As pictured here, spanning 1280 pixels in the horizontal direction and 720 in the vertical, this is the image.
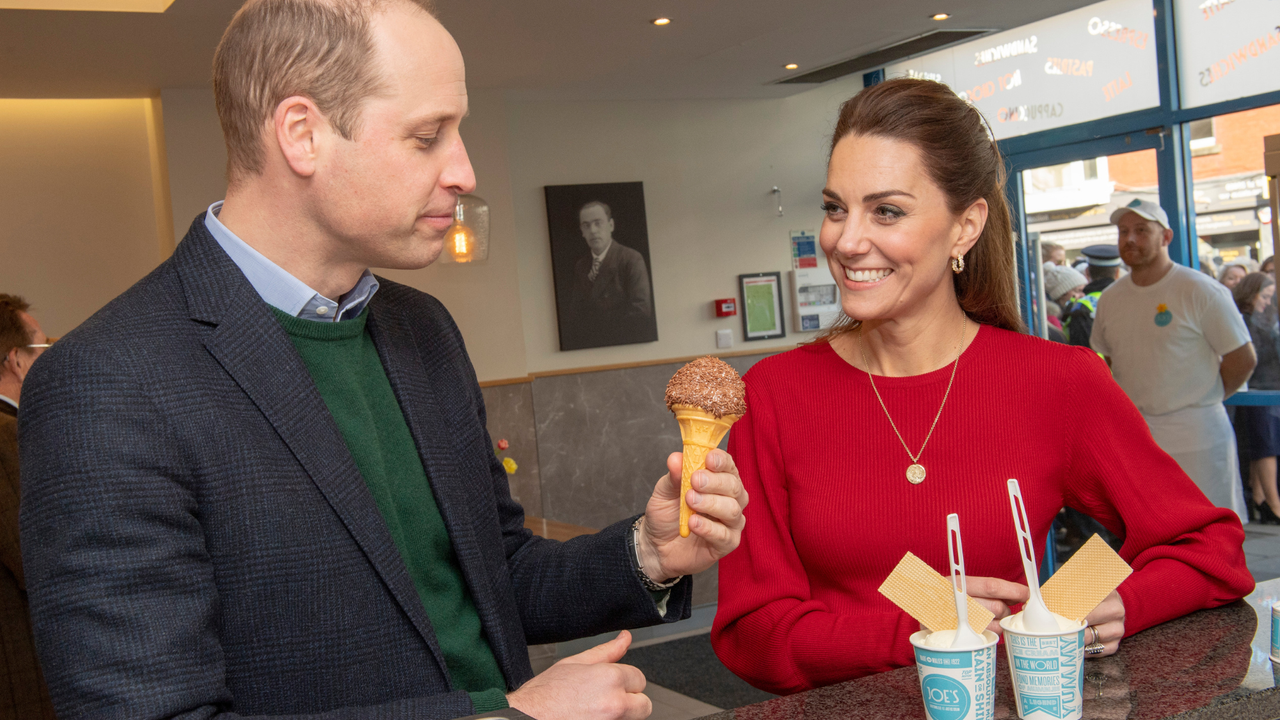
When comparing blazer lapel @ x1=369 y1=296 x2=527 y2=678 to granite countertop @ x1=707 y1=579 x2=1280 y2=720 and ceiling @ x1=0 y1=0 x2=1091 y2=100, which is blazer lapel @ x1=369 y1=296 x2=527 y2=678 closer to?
granite countertop @ x1=707 y1=579 x2=1280 y2=720

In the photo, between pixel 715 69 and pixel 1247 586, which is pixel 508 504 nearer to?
pixel 1247 586

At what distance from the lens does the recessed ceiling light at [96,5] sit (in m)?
3.74

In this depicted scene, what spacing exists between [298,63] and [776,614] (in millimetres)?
1054

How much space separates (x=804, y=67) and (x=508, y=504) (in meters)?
5.11

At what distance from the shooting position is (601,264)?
21.1 ft

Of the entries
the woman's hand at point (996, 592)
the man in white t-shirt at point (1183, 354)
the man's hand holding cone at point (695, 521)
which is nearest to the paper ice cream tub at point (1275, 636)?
the woman's hand at point (996, 592)

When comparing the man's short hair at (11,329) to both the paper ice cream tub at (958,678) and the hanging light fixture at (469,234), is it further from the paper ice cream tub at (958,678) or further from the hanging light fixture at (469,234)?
the paper ice cream tub at (958,678)

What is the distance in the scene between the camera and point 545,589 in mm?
1464

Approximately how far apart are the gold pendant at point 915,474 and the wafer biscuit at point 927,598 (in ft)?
1.99

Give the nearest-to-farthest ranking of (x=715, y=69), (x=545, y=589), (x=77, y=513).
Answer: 1. (x=77, y=513)
2. (x=545, y=589)
3. (x=715, y=69)

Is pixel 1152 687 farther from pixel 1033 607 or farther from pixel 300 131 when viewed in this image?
pixel 300 131

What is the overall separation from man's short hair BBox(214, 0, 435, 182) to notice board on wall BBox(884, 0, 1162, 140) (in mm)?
4301

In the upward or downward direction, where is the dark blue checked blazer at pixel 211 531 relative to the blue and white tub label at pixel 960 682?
upward

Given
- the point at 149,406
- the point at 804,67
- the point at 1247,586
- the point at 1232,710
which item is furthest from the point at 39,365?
the point at 804,67
